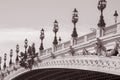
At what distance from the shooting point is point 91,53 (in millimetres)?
28812

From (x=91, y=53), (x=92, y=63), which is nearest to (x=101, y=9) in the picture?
(x=91, y=53)

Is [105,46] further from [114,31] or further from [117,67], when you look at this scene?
[117,67]

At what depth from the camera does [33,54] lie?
4872 cm

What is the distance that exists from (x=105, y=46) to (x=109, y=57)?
1.54m

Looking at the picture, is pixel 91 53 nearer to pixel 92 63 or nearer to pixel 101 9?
pixel 92 63

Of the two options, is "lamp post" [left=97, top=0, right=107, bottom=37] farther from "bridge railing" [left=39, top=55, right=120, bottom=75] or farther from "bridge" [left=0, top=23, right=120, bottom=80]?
"bridge railing" [left=39, top=55, right=120, bottom=75]

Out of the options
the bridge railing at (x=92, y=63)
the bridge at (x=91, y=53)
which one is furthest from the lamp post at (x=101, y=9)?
the bridge railing at (x=92, y=63)

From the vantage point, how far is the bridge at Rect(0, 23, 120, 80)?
82.1 ft

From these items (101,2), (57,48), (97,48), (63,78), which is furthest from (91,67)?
(63,78)

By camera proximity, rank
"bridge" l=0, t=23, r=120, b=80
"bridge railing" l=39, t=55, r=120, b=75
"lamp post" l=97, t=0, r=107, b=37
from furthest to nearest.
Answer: "lamp post" l=97, t=0, r=107, b=37 → "bridge" l=0, t=23, r=120, b=80 → "bridge railing" l=39, t=55, r=120, b=75

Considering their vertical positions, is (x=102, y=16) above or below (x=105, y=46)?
above

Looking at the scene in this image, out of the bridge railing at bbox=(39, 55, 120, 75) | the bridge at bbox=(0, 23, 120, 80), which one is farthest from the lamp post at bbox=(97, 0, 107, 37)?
the bridge railing at bbox=(39, 55, 120, 75)

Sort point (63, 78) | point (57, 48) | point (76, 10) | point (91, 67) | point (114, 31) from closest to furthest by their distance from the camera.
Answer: point (114, 31) < point (91, 67) < point (76, 10) < point (57, 48) < point (63, 78)

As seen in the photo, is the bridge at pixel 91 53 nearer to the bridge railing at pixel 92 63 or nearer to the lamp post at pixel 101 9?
the bridge railing at pixel 92 63
